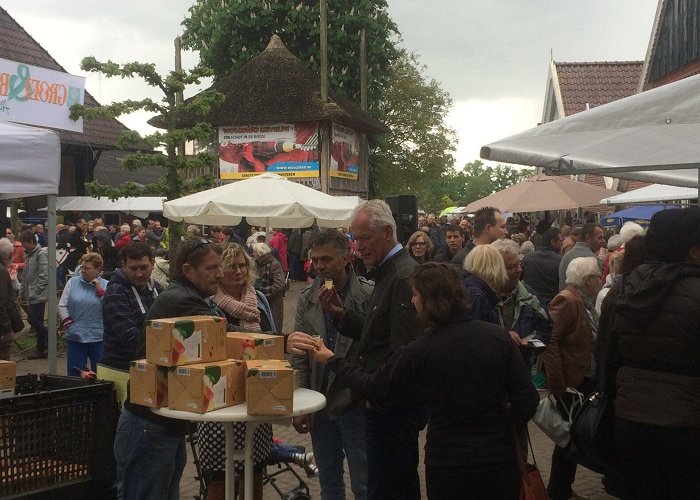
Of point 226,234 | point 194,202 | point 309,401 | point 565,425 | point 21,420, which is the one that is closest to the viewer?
point 21,420

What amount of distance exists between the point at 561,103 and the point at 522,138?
1064 inches

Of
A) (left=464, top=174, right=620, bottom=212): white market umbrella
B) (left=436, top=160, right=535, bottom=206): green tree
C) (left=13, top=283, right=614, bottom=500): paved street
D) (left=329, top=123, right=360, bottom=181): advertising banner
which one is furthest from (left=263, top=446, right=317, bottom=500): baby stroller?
(left=436, top=160, right=535, bottom=206): green tree

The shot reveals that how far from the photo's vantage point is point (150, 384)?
3.85 m

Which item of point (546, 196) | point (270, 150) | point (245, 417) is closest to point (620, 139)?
point (245, 417)

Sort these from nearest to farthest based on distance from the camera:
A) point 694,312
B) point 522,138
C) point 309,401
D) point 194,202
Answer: point 694,312 < point 309,401 < point 522,138 < point 194,202

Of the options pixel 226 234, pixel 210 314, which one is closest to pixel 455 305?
pixel 210 314

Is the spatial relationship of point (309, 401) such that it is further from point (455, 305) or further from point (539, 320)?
point (539, 320)

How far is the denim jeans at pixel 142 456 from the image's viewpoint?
4246 mm

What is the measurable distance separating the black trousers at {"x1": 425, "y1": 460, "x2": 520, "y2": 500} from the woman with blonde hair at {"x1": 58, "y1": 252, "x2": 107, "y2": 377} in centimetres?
613

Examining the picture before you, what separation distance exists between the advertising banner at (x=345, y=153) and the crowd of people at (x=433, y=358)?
2415 cm

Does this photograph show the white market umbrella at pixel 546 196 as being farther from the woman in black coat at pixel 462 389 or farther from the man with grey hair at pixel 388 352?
the woman in black coat at pixel 462 389

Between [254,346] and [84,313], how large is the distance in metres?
5.24

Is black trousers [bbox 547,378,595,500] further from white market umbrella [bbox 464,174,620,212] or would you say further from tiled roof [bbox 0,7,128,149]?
tiled roof [bbox 0,7,128,149]

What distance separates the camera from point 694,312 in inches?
134
